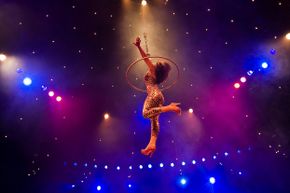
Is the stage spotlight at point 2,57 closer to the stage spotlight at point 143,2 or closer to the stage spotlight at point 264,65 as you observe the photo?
the stage spotlight at point 143,2

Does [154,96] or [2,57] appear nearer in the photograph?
[154,96]

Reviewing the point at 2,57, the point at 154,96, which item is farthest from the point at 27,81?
the point at 154,96

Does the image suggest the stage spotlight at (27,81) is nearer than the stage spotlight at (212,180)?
Yes

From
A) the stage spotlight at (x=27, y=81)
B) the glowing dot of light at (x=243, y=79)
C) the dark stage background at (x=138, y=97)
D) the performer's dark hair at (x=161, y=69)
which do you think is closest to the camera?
the performer's dark hair at (x=161, y=69)

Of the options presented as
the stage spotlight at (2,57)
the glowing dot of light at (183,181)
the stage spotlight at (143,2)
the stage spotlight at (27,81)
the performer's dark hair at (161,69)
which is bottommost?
the performer's dark hair at (161,69)

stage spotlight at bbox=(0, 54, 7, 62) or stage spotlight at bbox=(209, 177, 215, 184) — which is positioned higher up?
stage spotlight at bbox=(0, 54, 7, 62)

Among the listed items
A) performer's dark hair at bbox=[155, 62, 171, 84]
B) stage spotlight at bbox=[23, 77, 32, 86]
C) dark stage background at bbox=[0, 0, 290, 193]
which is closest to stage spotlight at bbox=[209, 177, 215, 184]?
dark stage background at bbox=[0, 0, 290, 193]

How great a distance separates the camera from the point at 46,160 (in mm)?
7648

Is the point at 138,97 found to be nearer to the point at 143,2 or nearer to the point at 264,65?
the point at 143,2

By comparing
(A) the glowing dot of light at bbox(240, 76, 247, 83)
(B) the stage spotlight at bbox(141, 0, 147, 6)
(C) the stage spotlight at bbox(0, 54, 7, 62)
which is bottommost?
(C) the stage spotlight at bbox(0, 54, 7, 62)

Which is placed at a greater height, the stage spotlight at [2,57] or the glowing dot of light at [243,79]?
the glowing dot of light at [243,79]

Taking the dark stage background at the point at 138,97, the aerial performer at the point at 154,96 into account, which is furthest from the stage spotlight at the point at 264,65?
the aerial performer at the point at 154,96

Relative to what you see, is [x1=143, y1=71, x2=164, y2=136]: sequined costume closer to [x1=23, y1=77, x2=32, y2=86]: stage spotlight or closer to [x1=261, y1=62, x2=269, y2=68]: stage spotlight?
[x1=23, y1=77, x2=32, y2=86]: stage spotlight

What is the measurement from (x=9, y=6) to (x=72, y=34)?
48.9 inches
